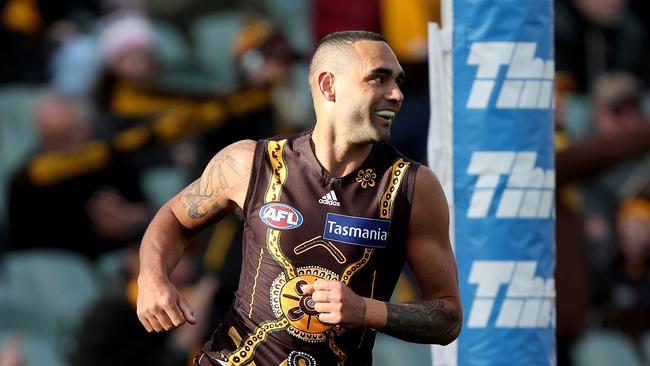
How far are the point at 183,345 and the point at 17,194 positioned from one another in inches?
81.2

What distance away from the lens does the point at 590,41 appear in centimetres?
1294

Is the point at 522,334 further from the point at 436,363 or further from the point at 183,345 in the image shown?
the point at 183,345

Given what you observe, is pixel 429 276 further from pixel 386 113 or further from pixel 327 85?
pixel 327 85

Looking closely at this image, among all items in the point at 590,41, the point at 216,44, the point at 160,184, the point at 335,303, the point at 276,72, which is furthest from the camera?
the point at 216,44

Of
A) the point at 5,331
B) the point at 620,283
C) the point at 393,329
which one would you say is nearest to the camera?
the point at 393,329

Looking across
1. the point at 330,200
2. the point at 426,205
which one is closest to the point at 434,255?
the point at 426,205

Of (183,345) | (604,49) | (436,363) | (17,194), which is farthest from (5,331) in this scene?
(604,49)

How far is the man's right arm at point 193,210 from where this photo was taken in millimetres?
5301

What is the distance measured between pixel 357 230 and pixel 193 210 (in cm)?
71

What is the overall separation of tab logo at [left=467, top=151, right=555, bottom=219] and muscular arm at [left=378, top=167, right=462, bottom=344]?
28.6 inches

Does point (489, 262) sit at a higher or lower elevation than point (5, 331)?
higher

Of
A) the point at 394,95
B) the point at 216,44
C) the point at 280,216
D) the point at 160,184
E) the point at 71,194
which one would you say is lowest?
the point at 160,184

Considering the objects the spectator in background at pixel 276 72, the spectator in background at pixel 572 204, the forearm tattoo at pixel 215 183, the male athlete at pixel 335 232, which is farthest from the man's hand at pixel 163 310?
the spectator in background at pixel 276 72

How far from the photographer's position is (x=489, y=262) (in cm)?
592
